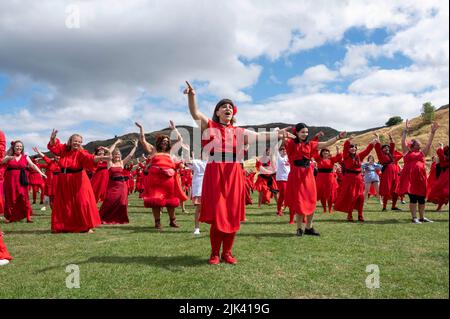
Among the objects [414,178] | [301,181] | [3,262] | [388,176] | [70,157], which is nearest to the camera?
[3,262]

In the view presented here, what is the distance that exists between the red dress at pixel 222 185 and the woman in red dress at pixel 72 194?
472 centimetres

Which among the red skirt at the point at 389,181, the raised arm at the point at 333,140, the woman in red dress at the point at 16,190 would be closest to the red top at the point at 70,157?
the woman in red dress at the point at 16,190

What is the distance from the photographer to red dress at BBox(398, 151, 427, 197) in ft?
34.2

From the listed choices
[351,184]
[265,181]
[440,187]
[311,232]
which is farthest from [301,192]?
[265,181]

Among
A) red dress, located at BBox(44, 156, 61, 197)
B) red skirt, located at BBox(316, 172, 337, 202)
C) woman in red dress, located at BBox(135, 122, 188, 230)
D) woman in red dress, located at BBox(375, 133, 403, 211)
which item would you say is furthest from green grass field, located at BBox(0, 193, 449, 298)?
red dress, located at BBox(44, 156, 61, 197)

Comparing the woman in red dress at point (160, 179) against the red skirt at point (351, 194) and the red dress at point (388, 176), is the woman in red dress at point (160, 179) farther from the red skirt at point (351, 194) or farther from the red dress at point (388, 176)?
the red dress at point (388, 176)

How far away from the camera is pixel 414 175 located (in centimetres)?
1063

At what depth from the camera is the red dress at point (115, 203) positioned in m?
11.4

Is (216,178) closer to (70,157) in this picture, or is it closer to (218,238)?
(218,238)

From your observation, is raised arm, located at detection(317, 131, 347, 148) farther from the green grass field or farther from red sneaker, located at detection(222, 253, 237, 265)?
red sneaker, located at detection(222, 253, 237, 265)

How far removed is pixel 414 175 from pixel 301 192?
4.28 metres

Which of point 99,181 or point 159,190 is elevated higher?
point 99,181

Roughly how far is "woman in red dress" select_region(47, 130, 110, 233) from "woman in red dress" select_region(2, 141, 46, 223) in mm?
2697
